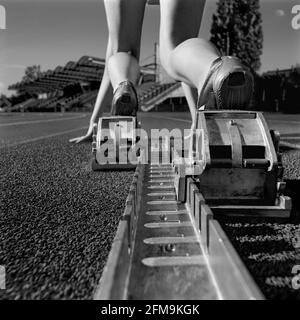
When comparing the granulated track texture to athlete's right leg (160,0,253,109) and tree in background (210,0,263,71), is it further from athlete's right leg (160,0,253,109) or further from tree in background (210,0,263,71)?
tree in background (210,0,263,71)

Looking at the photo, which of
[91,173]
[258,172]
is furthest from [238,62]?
[91,173]

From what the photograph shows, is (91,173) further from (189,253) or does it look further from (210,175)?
(189,253)

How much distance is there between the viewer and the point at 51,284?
1.21 meters

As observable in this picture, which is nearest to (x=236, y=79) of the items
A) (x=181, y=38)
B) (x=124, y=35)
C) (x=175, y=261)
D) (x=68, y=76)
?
(x=181, y=38)

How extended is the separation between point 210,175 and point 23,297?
3.69 feet

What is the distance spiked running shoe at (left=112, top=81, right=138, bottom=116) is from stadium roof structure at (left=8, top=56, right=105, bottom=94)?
124ft

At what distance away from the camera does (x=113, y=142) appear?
3439mm

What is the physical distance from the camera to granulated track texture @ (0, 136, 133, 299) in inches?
48.4

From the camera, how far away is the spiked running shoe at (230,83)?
1939 millimetres

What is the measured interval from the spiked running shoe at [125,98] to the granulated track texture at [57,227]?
2.14 ft

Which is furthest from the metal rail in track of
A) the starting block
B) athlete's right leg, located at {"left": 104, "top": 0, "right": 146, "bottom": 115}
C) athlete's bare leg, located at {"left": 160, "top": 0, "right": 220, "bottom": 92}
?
athlete's right leg, located at {"left": 104, "top": 0, "right": 146, "bottom": 115}

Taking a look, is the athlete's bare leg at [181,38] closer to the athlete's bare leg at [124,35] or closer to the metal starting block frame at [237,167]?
the metal starting block frame at [237,167]

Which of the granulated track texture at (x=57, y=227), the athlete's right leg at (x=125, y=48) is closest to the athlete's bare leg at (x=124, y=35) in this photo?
the athlete's right leg at (x=125, y=48)

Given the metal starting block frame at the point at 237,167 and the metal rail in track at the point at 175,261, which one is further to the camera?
the metal starting block frame at the point at 237,167
